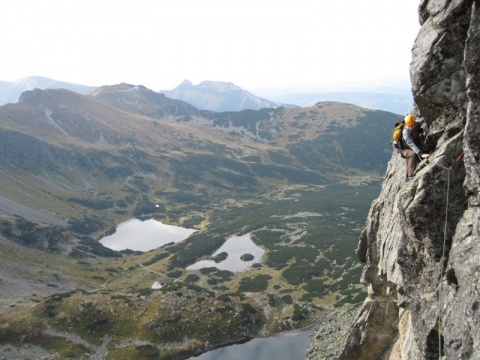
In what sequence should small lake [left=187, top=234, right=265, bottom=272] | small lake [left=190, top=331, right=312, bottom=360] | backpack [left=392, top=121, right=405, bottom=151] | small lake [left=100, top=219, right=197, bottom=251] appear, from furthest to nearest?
small lake [left=100, top=219, right=197, bottom=251] → small lake [left=187, top=234, right=265, bottom=272] → small lake [left=190, top=331, right=312, bottom=360] → backpack [left=392, top=121, right=405, bottom=151]

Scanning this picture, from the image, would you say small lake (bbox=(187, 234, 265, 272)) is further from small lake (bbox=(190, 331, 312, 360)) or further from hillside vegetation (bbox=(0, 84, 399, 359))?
small lake (bbox=(190, 331, 312, 360))

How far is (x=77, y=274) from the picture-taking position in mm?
104062

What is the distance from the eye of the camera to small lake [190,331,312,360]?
60812 mm

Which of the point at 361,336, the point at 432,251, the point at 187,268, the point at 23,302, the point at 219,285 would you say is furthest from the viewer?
the point at 187,268

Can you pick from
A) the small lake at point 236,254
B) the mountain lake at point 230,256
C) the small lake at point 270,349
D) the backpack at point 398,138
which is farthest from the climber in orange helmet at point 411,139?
the small lake at point 236,254

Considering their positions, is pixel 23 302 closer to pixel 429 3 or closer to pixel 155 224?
pixel 429 3

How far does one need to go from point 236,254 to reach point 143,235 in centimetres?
5648

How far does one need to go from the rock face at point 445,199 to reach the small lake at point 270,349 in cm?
4567

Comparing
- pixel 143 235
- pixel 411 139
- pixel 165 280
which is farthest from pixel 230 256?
pixel 411 139

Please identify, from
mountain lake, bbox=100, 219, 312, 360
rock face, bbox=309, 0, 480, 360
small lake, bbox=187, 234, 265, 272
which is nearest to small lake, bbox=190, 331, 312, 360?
mountain lake, bbox=100, 219, 312, 360

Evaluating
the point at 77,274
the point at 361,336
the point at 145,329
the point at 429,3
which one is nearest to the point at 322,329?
the point at 145,329

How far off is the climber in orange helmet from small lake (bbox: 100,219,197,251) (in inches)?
5269

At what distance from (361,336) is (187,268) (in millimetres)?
90940

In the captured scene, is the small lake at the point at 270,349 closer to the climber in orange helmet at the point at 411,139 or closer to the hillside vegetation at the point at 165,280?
the hillside vegetation at the point at 165,280
